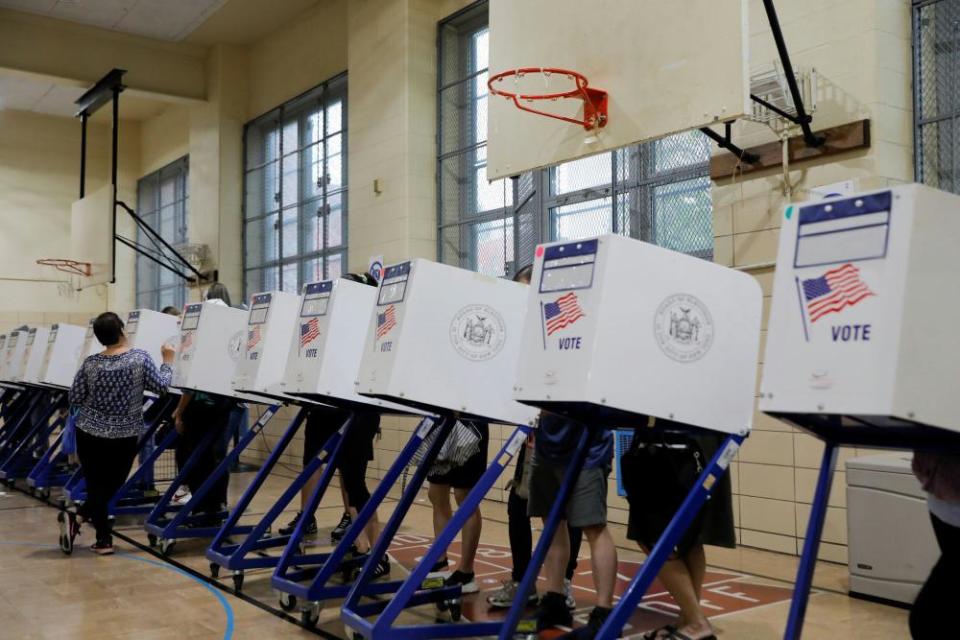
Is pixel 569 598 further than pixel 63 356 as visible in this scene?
No

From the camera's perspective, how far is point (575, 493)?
10.7 feet

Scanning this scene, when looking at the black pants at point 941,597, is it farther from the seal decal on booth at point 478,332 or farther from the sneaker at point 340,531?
the sneaker at point 340,531

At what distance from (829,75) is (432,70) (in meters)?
4.02

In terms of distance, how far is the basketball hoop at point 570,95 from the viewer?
4602 millimetres

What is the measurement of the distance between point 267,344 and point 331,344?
72cm

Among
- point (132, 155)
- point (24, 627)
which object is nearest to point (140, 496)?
point (24, 627)

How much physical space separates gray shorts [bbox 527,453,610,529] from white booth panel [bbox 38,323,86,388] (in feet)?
16.6

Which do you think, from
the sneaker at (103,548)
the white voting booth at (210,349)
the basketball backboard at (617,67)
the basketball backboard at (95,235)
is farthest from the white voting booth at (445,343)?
the basketball backboard at (95,235)

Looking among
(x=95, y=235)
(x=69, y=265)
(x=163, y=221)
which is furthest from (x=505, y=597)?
(x=163, y=221)

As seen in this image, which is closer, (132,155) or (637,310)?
(637,310)

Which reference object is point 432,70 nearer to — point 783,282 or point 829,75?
point 829,75

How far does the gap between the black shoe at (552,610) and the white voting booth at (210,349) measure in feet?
7.42

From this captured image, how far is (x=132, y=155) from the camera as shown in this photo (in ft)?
44.9

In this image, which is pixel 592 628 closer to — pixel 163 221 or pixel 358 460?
pixel 358 460
